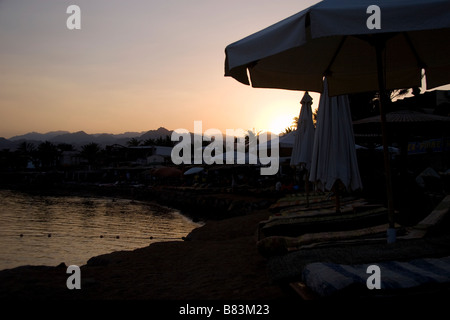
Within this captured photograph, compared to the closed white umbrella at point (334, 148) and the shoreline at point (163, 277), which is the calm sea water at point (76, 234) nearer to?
the shoreline at point (163, 277)

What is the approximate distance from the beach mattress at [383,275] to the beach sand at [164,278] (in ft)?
2.67

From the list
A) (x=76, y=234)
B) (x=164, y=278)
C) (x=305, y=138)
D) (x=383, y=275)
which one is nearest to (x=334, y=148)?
(x=383, y=275)

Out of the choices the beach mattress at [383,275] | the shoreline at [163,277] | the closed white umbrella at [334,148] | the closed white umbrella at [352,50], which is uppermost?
the closed white umbrella at [352,50]

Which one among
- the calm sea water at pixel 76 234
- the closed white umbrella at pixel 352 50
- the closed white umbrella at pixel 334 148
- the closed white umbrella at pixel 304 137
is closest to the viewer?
the closed white umbrella at pixel 352 50

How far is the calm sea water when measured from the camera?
12.4 metres

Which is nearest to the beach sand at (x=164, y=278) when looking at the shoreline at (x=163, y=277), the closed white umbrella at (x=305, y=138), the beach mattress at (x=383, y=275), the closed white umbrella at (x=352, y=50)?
the shoreline at (x=163, y=277)

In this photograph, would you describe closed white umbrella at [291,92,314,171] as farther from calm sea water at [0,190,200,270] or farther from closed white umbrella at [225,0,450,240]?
calm sea water at [0,190,200,270]

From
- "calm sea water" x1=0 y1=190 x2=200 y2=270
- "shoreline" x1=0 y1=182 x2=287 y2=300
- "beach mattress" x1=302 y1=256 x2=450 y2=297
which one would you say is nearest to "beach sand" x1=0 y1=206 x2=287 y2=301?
"shoreline" x1=0 y1=182 x2=287 y2=300

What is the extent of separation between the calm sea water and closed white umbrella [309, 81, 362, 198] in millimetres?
8259

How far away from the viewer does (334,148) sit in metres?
5.68

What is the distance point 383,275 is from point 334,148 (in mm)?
2936

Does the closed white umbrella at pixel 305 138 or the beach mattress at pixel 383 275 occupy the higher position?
the closed white umbrella at pixel 305 138

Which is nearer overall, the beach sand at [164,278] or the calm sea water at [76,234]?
the beach sand at [164,278]

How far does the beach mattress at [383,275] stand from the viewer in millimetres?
2740
